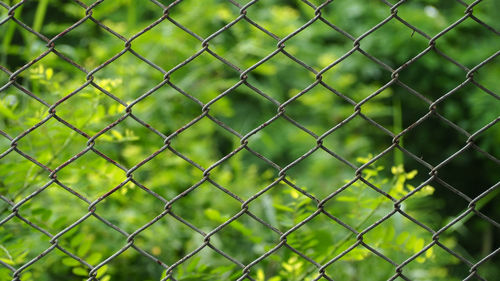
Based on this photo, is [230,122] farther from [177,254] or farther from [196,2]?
[177,254]

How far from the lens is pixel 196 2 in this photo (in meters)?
3.04

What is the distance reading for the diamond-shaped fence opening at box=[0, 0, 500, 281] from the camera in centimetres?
178

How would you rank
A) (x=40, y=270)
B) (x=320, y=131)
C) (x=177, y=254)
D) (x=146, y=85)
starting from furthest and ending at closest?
(x=320, y=131) → (x=146, y=85) → (x=177, y=254) → (x=40, y=270)

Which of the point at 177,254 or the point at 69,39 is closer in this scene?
the point at 177,254

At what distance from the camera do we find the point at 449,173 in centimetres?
388

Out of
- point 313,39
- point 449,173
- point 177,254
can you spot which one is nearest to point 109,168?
point 177,254

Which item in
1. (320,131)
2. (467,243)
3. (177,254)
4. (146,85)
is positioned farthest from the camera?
(467,243)

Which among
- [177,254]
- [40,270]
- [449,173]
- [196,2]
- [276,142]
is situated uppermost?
[196,2]

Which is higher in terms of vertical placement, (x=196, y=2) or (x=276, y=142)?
(x=196, y=2)

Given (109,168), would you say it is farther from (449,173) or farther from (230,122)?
(449,173)

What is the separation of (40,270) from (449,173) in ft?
8.74

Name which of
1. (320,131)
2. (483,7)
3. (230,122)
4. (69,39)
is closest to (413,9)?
(483,7)

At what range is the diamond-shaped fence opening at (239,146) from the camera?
1776 millimetres

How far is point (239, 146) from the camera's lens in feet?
6.55
